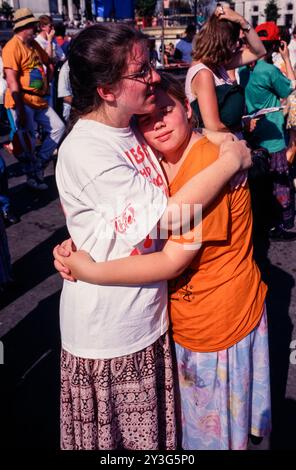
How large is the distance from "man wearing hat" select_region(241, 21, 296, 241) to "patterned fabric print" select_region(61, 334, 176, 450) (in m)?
2.85

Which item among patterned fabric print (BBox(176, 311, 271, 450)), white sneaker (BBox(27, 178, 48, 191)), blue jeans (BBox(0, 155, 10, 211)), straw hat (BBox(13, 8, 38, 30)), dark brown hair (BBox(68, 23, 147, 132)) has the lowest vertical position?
white sneaker (BBox(27, 178, 48, 191))

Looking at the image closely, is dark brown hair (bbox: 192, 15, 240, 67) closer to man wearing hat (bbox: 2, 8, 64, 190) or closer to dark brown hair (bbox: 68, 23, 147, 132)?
dark brown hair (bbox: 68, 23, 147, 132)

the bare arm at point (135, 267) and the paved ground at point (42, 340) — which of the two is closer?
the bare arm at point (135, 267)

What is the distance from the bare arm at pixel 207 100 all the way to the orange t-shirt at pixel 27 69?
3328mm

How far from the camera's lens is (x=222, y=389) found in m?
1.83

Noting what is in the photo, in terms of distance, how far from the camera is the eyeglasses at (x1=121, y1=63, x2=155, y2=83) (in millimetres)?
1405

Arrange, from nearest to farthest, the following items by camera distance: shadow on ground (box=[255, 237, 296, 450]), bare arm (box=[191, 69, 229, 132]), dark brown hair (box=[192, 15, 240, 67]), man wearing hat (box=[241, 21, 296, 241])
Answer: shadow on ground (box=[255, 237, 296, 450]) < bare arm (box=[191, 69, 229, 132]) < dark brown hair (box=[192, 15, 240, 67]) < man wearing hat (box=[241, 21, 296, 241])

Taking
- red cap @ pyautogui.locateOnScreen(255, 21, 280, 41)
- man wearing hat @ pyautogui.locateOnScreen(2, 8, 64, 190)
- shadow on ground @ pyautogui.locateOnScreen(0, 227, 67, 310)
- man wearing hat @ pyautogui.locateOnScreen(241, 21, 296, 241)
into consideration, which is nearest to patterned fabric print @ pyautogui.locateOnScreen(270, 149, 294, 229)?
man wearing hat @ pyautogui.locateOnScreen(241, 21, 296, 241)

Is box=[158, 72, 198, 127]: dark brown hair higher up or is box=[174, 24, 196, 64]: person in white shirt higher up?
box=[158, 72, 198, 127]: dark brown hair

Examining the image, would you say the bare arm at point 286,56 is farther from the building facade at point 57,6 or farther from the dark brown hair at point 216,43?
the building facade at point 57,6

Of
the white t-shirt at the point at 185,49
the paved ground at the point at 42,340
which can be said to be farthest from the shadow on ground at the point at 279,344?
the white t-shirt at the point at 185,49

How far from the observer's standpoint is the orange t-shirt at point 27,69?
18.2ft

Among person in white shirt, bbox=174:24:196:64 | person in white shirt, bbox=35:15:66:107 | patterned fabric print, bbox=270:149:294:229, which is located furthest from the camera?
person in white shirt, bbox=174:24:196:64

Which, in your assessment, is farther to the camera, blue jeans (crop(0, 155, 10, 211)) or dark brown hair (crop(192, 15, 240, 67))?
blue jeans (crop(0, 155, 10, 211))
